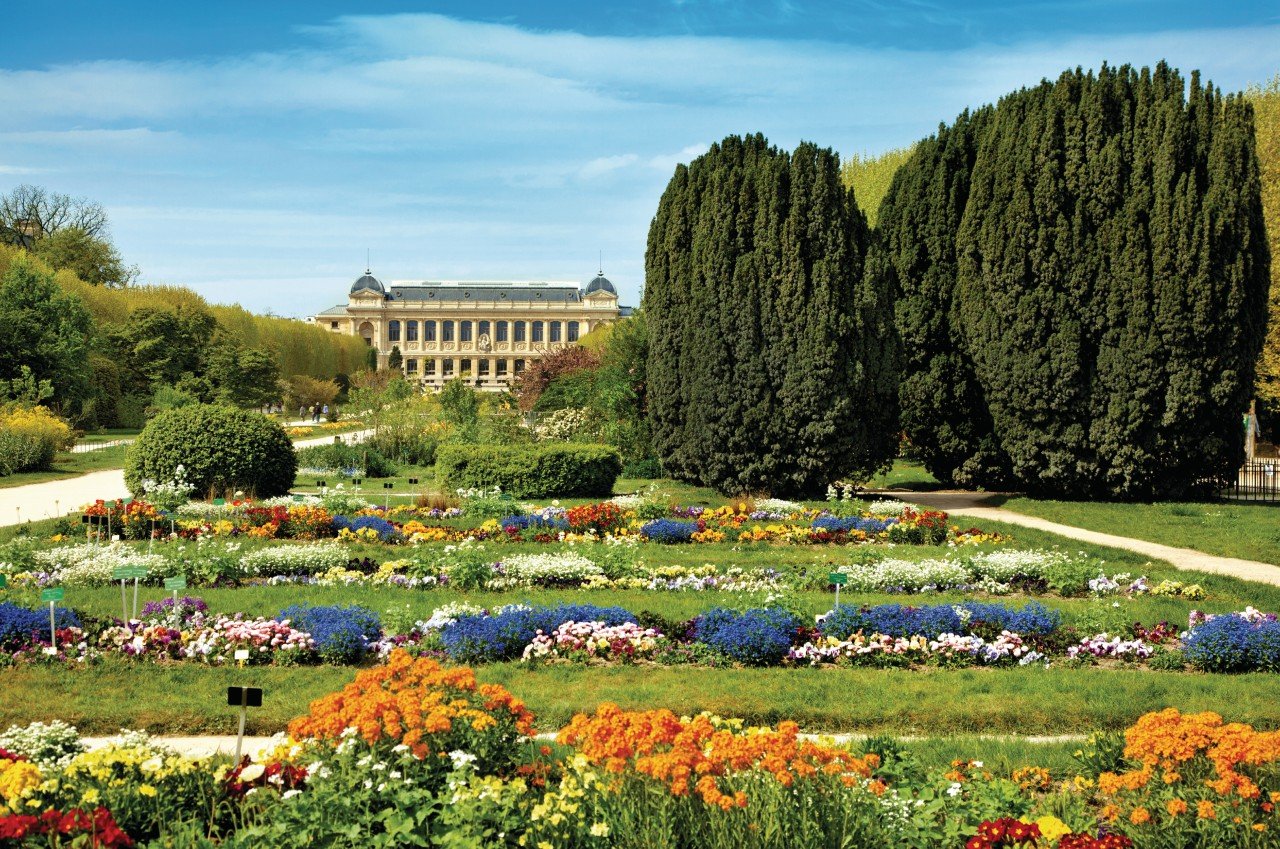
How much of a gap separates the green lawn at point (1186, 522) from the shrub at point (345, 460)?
11071 millimetres

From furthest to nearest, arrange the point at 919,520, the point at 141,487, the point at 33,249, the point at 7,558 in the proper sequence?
the point at 33,249 → the point at 141,487 → the point at 919,520 → the point at 7,558

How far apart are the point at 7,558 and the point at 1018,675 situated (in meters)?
8.48

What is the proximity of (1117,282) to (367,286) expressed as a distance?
89.0 m

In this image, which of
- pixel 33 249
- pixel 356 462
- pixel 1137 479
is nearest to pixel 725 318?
pixel 1137 479

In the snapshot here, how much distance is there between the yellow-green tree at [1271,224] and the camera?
78.6 ft

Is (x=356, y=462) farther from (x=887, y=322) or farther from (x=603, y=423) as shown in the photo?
(x=887, y=322)

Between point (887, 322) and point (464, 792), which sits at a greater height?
point (887, 322)

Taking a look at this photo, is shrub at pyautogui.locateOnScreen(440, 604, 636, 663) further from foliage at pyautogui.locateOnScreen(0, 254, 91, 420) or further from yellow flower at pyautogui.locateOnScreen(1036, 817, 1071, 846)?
foliage at pyautogui.locateOnScreen(0, 254, 91, 420)

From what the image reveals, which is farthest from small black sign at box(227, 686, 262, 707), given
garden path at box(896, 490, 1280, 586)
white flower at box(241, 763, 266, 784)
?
garden path at box(896, 490, 1280, 586)

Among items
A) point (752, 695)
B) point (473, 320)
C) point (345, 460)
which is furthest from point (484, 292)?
point (752, 695)

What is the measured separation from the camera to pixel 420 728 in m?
4.17

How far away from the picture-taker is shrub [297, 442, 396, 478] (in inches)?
814

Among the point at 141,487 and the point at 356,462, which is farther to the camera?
the point at 356,462

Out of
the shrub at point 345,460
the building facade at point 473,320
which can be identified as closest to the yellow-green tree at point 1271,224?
the shrub at point 345,460
